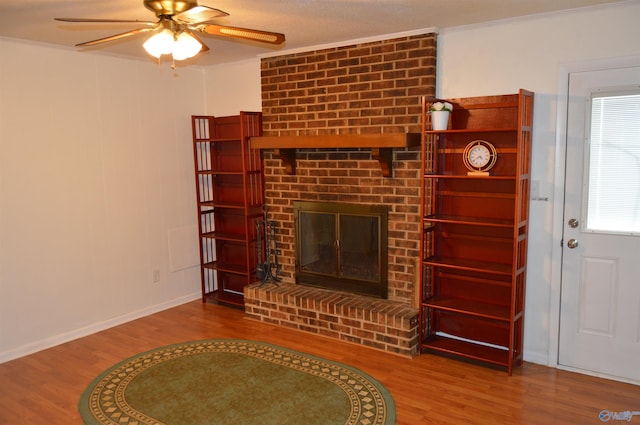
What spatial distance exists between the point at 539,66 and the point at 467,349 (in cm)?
206

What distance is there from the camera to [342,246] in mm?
4316

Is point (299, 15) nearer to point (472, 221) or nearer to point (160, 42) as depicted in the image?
point (160, 42)

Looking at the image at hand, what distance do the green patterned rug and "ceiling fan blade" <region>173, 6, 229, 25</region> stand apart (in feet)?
7.20

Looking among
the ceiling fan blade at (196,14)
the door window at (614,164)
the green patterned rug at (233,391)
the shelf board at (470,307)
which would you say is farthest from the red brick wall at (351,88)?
the green patterned rug at (233,391)

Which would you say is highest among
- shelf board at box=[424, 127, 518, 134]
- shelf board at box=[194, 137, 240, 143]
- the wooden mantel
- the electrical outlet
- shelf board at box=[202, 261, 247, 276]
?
shelf board at box=[194, 137, 240, 143]

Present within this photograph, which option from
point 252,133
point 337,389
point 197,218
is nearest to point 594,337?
point 337,389

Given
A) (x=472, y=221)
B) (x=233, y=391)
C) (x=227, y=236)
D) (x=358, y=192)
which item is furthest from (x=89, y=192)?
(x=472, y=221)

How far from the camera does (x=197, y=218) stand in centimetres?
518

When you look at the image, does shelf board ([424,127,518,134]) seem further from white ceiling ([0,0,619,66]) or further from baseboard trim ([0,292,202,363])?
baseboard trim ([0,292,202,363])

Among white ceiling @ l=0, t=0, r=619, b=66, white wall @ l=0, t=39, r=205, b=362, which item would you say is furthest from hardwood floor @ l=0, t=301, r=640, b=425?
white ceiling @ l=0, t=0, r=619, b=66

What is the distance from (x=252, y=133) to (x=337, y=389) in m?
2.57

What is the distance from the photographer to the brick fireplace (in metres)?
3.80

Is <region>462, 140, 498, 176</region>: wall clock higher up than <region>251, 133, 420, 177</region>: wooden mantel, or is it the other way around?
<region>251, 133, 420, 177</region>: wooden mantel

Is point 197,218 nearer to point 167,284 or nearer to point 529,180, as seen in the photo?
point 167,284
